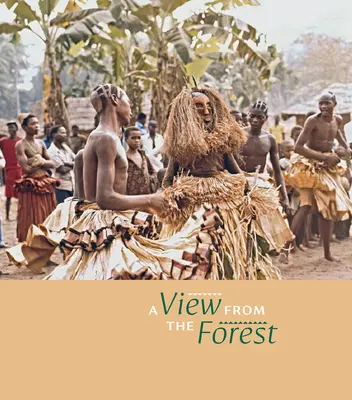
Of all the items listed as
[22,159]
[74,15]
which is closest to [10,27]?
[74,15]

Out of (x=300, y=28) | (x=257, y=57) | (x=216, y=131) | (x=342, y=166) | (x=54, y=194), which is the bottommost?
(x=54, y=194)

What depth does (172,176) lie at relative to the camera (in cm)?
412

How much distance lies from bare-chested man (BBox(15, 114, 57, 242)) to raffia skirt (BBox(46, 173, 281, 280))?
3406 mm

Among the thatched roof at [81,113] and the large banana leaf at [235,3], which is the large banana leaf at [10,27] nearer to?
the large banana leaf at [235,3]

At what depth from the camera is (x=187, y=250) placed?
11.0ft

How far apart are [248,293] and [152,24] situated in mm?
8784

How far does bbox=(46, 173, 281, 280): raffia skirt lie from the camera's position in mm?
3211

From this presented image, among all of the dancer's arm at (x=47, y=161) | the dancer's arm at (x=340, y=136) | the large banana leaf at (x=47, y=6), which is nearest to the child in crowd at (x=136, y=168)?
the dancer's arm at (x=47, y=161)

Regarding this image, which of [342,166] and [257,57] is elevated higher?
[257,57]

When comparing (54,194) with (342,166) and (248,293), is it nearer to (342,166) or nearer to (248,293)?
(342,166)

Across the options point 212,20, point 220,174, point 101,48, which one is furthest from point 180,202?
point 101,48

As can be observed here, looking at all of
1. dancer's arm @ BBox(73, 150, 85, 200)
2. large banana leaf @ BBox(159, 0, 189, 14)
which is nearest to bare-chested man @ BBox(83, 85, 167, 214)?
dancer's arm @ BBox(73, 150, 85, 200)

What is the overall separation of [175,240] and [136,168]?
8.93ft

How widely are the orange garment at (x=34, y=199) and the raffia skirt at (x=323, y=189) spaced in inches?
103
